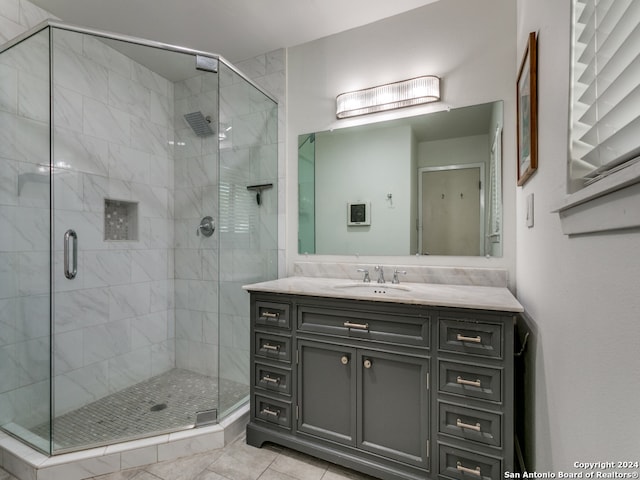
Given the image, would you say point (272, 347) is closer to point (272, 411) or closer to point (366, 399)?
point (272, 411)

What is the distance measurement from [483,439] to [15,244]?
2.64m

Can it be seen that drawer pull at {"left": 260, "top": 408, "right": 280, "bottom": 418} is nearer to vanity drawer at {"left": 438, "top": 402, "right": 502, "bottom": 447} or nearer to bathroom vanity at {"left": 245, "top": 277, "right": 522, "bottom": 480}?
bathroom vanity at {"left": 245, "top": 277, "right": 522, "bottom": 480}

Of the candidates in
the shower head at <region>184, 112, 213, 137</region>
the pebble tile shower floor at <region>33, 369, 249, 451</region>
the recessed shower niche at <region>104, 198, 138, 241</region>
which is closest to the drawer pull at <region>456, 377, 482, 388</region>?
the pebble tile shower floor at <region>33, 369, 249, 451</region>

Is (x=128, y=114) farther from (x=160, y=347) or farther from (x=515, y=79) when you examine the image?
(x=515, y=79)

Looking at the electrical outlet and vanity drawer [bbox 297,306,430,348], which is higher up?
the electrical outlet

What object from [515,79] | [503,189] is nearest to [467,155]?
[503,189]

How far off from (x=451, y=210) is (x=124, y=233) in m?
2.45

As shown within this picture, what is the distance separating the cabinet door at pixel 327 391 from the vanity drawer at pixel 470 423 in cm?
42

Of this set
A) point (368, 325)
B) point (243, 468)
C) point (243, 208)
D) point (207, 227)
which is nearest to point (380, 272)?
point (368, 325)

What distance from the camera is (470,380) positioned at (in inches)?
50.3

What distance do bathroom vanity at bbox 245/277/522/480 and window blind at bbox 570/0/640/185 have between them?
747mm

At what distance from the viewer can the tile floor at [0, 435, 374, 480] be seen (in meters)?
1.52

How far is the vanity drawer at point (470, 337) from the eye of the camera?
1240 mm

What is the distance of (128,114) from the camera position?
8.02 ft
